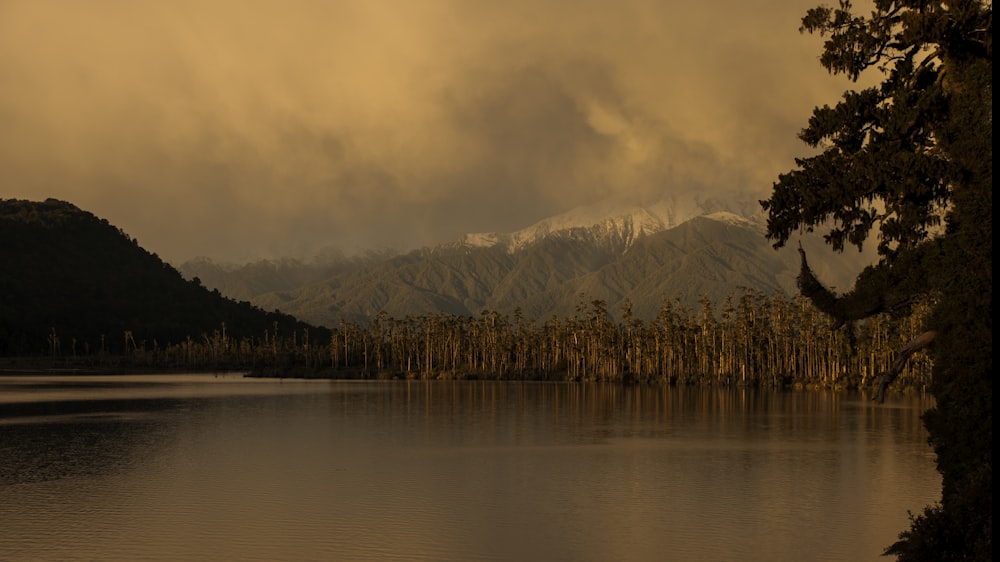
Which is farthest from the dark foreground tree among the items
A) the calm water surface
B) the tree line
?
the tree line

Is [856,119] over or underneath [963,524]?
over

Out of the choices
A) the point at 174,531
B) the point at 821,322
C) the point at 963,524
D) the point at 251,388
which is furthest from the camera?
the point at 821,322

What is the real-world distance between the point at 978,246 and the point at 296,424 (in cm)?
5692

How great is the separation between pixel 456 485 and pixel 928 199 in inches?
890

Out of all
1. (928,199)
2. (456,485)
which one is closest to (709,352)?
(456,485)

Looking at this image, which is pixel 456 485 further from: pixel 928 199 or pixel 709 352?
pixel 709 352

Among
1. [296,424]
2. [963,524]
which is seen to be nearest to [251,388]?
[296,424]

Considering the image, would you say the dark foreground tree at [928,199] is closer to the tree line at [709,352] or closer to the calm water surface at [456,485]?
the calm water surface at [456,485]

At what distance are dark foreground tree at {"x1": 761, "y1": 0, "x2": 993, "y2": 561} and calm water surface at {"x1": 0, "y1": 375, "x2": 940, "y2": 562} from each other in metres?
7.64

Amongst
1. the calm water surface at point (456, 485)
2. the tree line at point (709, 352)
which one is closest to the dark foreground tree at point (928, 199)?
the calm water surface at point (456, 485)

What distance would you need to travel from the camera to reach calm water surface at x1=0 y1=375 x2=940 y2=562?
3011 cm

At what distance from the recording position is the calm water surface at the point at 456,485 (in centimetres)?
3011

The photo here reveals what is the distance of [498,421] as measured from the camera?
75.3m

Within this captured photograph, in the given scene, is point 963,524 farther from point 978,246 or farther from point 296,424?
point 296,424
